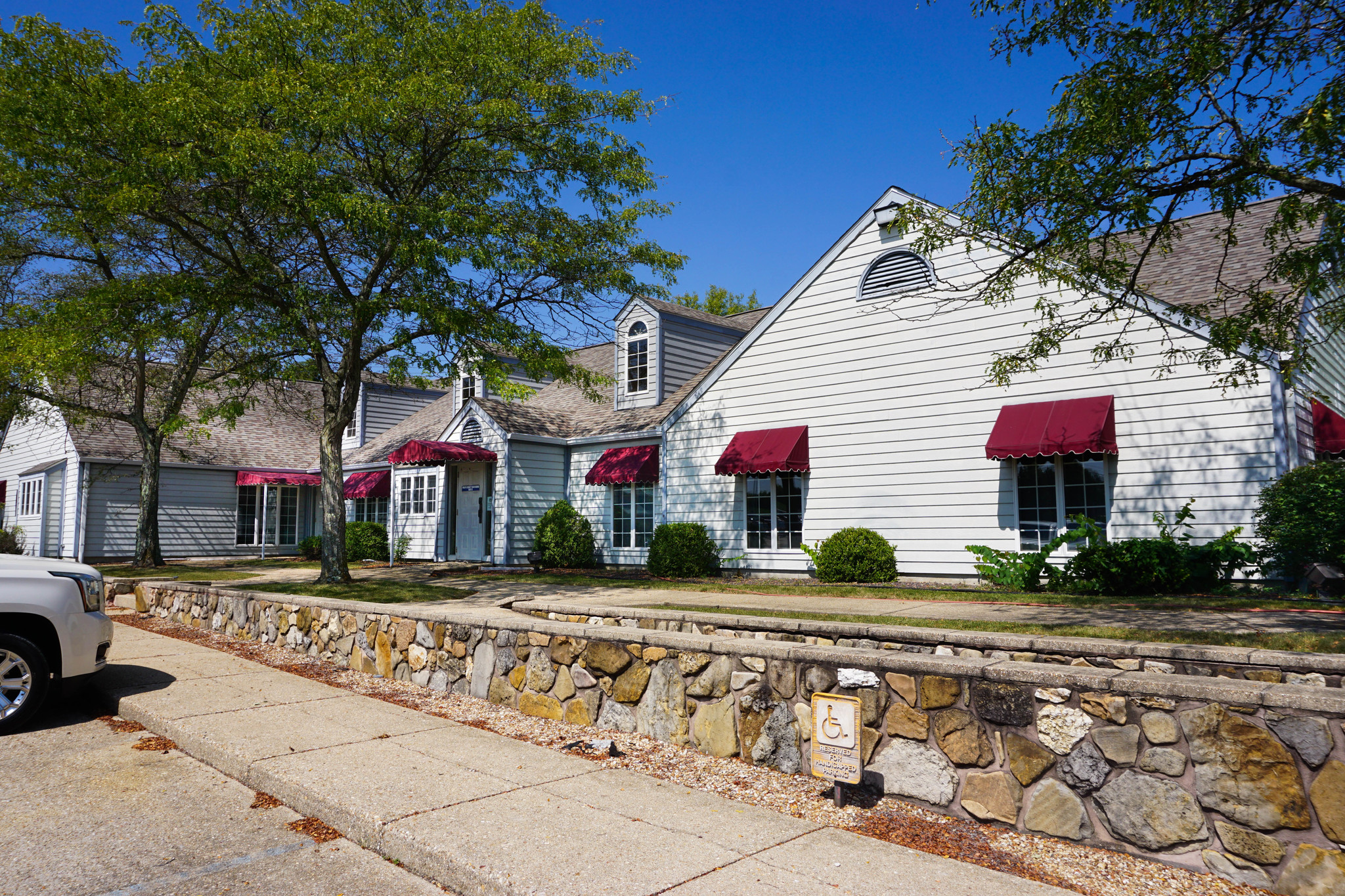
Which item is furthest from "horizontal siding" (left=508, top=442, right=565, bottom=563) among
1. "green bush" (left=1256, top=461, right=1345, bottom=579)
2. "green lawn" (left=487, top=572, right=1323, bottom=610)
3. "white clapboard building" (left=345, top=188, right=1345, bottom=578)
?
"green bush" (left=1256, top=461, right=1345, bottom=579)

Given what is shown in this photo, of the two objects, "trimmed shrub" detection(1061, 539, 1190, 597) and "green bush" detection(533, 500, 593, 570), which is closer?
"trimmed shrub" detection(1061, 539, 1190, 597)

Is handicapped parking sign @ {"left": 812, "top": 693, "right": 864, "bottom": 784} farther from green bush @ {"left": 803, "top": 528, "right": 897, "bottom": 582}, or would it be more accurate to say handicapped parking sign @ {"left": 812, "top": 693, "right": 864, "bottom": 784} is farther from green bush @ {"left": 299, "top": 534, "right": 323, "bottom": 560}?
green bush @ {"left": 299, "top": 534, "right": 323, "bottom": 560}

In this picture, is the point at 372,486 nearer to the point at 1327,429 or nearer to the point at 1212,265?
the point at 1212,265

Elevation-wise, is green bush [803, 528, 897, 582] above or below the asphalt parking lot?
above

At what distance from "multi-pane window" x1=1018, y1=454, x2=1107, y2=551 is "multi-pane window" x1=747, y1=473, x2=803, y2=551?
4148mm

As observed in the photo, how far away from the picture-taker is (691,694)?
6113 mm

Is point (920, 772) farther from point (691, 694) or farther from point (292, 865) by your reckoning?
point (292, 865)

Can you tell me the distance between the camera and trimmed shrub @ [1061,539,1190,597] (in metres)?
11.3

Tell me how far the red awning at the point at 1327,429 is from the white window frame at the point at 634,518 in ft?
39.8

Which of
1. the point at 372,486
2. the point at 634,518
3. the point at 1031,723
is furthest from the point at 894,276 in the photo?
the point at 372,486

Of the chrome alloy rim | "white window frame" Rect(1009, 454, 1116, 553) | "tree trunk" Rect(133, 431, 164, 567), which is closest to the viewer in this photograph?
the chrome alloy rim

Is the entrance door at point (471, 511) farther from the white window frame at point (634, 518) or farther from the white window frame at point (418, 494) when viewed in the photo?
the white window frame at point (634, 518)

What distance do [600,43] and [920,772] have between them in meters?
13.3

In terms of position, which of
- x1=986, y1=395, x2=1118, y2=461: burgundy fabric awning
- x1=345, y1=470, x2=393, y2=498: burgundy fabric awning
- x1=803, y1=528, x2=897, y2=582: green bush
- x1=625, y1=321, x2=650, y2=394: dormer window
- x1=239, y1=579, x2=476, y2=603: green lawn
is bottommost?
x1=239, y1=579, x2=476, y2=603: green lawn
